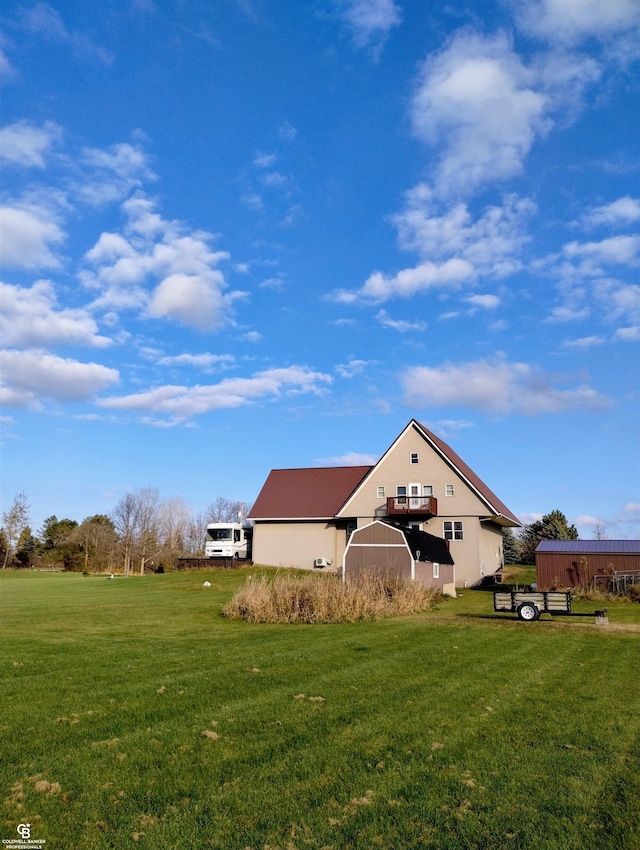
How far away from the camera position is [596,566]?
36.6m

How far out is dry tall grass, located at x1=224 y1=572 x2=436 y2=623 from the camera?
2031cm

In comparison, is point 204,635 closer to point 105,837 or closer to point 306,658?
point 306,658

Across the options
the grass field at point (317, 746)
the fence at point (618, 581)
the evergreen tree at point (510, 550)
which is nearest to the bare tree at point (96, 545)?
the evergreen tree at point (510, 550)

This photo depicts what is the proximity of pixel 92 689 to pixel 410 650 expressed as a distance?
7.25 metres

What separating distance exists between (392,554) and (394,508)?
11.0 meters

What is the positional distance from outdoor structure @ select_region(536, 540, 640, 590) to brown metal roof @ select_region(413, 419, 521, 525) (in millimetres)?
6107

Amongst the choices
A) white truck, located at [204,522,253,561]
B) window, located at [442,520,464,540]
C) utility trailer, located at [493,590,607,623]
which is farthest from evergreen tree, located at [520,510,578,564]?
utility trailer, located at [493,590,607,623]

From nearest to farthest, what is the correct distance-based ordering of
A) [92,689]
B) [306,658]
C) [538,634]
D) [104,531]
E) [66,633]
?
[92,689], [306,658], [66,633], [538,634], [104,531]

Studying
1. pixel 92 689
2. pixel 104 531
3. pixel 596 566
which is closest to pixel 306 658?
pixel 92 689

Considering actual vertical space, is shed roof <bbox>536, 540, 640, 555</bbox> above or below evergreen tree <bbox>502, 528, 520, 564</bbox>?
above

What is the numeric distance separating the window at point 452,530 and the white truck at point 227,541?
1642 centimetres

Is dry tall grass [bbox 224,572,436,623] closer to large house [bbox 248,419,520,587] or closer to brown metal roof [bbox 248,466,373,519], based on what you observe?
large house [bbox 248,419,520,587]

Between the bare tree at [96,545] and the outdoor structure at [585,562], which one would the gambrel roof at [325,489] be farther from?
the bare tree at [96,545]

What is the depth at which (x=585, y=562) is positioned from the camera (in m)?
36.6
